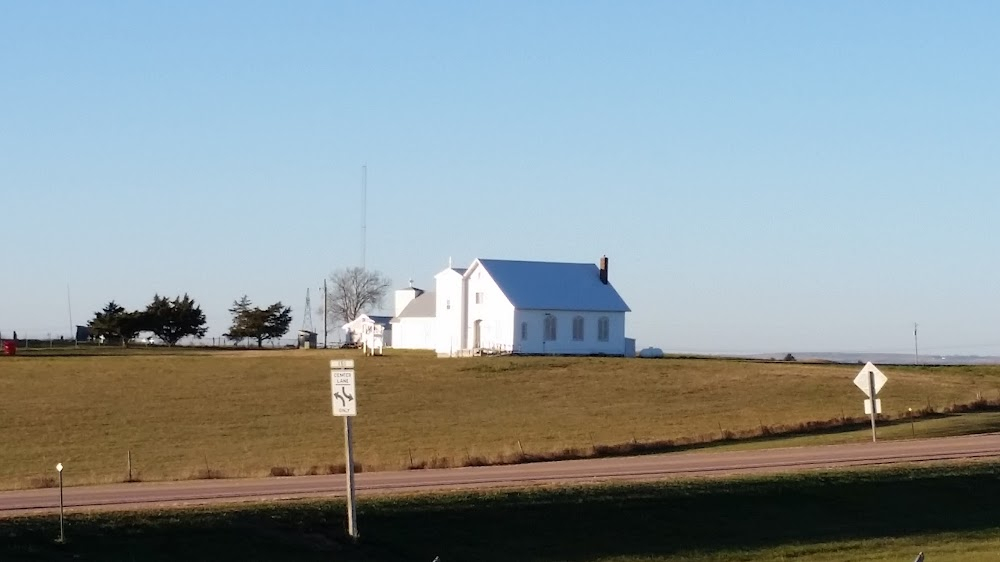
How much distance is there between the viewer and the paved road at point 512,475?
26.3 m

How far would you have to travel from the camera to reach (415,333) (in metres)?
98.1

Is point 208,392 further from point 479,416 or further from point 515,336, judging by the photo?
point 515,336

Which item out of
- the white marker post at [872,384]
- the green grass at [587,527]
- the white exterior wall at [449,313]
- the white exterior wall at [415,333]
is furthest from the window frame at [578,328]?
the green grass at [587,527]

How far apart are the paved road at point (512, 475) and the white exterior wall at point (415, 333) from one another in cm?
5823

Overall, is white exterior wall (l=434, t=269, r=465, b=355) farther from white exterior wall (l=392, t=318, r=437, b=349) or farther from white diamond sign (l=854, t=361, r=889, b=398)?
white diamond sign (l=854, t=361, r=889, b=398)

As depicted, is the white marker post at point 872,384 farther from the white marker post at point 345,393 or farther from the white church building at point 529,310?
the white church building at point 529,310

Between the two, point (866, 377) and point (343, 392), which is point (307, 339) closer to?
point (866, 377)

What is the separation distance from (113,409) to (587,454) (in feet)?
80.8

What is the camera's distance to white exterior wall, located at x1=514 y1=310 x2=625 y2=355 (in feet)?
260

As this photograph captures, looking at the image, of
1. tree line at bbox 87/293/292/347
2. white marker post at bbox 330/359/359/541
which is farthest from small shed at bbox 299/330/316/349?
white marker post at bbox 330/359/359/541

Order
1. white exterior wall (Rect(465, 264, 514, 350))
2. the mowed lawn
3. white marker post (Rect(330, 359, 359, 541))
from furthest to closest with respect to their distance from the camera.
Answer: white exterior wall (Rect(465, 264, 514, 350)) < the mowed lawn < white marker post (Rect(330, 359, 359, 541))

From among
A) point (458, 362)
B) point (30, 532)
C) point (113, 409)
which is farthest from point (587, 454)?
point (458, 362)

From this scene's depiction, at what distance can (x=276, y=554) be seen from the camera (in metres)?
20.2

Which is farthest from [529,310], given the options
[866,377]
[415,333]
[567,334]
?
[866,377]
